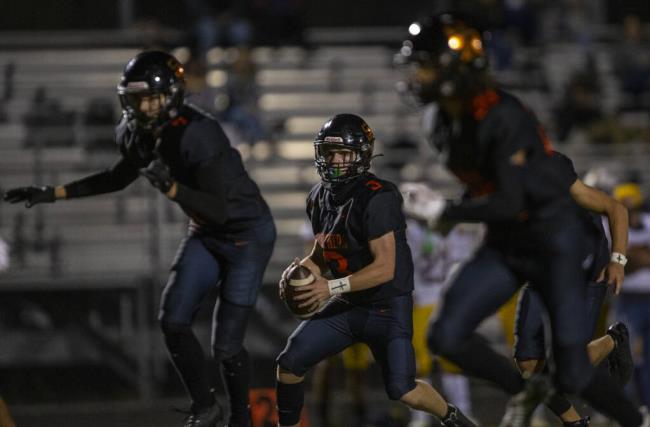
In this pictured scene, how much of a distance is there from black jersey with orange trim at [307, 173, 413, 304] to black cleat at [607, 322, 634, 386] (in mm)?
990

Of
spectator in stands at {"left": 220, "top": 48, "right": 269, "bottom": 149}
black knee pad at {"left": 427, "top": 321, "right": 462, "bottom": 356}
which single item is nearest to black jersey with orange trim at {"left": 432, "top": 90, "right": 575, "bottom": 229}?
black knee pad at {"left": 427, "top": 321, "right": 462, "bottom": 356}

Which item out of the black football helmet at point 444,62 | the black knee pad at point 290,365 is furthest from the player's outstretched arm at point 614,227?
the black knee pad at point 290,365

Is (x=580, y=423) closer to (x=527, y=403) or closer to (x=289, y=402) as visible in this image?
(x=527, y=403)

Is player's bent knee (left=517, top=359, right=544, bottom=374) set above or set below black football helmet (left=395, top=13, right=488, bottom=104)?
below

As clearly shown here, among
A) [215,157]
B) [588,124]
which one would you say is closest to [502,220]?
[215,157]

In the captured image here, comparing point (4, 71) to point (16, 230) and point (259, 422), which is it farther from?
point (259, 422)

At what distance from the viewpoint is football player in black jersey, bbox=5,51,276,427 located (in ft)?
20.0

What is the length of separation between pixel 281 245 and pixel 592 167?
2.97 meters

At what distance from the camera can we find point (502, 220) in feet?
16.8

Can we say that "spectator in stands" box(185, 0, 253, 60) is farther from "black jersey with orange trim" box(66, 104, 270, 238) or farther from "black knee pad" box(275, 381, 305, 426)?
"black knee pad" box(275, 381, 305, 426)

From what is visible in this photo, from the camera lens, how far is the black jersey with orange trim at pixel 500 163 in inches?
199

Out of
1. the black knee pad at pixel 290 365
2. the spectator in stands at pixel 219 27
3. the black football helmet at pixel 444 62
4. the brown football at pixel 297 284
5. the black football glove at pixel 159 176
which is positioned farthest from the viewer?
the spectator in stands at pixel 219 27

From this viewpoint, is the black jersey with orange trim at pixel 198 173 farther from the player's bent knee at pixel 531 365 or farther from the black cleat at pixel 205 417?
the player's bent knee at pixel 531 365

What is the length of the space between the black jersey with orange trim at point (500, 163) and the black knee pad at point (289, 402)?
1.25 metres
